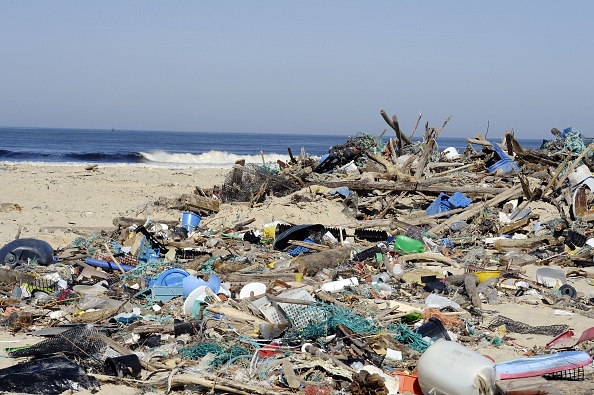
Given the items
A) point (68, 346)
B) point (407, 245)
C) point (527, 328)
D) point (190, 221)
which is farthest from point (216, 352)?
point (190, 221)

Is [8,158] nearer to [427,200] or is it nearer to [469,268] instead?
[427,200]

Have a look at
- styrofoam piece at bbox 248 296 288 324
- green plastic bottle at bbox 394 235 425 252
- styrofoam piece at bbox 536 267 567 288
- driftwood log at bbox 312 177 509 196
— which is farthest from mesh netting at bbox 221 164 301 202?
styrofoam piece at bbox 248 296 288 324

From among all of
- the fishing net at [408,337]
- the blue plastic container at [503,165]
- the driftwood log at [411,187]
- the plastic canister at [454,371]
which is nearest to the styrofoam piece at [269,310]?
the fishing net at [408,337]

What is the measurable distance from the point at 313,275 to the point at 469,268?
1.90 meters

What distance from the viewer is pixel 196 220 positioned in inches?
421

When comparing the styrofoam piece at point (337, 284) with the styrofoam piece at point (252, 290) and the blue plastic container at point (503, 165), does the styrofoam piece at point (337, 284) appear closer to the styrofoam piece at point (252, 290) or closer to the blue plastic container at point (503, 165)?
the styrofoam piece at point (252, 290)

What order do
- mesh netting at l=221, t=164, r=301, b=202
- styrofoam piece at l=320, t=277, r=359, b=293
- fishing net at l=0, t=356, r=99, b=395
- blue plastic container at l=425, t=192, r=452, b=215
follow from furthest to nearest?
1. mesh netting at l=221, t=164, r=301, b=202
2. blue plastic container at l=425, t=192, r=452, b=215
3. styrofoam piece at l=320, t=277, r=359, b=293
4. fishing net at l=0, t=356, r=99, b=395

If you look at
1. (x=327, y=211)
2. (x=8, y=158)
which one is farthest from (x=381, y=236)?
(x=8, y=158)

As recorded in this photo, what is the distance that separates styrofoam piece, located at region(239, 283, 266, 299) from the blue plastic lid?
74 cm

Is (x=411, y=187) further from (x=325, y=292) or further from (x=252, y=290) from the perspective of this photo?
(x=252, y=290)

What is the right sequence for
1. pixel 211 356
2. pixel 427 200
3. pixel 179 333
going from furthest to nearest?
1. pixel 427 200
2. pixel 179 333
3. pixel 211 356

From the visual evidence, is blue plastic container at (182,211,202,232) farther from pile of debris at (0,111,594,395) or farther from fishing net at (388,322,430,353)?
fishing net at (388,322,430,353)

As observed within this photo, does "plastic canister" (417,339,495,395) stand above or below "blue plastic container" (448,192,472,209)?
below

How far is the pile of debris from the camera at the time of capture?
4438 millimetres
